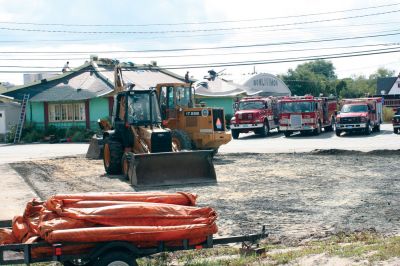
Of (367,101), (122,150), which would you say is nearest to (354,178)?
(122,150)

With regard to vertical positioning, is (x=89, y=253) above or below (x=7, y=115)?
below

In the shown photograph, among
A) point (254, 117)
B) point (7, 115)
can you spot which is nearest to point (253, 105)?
point (254, 117)

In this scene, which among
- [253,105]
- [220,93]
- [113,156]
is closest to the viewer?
[113,156]

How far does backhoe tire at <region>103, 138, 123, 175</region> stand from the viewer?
2134cm

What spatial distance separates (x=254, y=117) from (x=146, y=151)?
2173 centimetres

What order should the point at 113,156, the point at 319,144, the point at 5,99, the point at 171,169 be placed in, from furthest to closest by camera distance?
the point at 5,99 → the point at 319,144 → the point at 113,156 → the point at 171,169

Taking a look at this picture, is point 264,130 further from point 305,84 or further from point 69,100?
point 305,84

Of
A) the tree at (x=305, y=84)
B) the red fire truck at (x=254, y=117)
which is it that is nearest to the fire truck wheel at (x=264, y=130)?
the red fire truck at (x=254, y=117)

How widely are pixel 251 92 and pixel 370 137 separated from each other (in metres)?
28.1

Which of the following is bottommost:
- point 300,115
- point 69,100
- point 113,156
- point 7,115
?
point 113,156

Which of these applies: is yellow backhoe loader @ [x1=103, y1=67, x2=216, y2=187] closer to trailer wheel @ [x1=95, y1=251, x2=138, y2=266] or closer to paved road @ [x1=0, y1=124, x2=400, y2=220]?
paved road @ [x1=0, y1=124, x2=400, y2=220]

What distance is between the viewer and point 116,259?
319 inches

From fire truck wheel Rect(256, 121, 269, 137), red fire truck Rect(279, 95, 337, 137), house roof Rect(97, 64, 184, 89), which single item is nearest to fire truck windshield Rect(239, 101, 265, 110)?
fire truck wheel Rect(256, 121, 269, 137)

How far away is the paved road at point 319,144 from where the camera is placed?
3161cm
